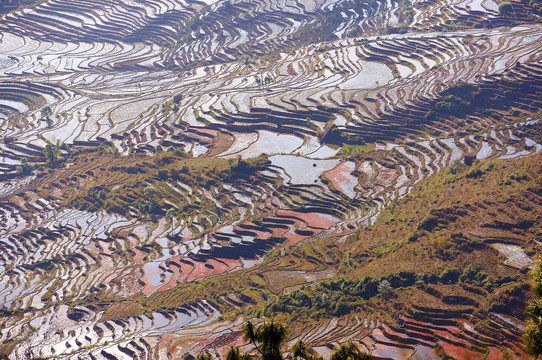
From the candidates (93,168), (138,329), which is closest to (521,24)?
(93,168)

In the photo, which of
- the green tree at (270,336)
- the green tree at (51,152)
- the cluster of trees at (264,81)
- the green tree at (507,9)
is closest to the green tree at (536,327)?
the green tree at (270,336)

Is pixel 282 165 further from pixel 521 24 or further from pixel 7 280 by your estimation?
pixel 521 24

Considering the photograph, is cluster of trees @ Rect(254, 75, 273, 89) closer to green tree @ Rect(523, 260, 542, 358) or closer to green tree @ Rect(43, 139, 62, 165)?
green tree @ Rect(43, 139, 62, 165)

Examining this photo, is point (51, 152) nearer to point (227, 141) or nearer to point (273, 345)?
point (227, 141)

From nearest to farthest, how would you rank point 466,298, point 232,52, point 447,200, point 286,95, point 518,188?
point 466,298 → point 518,188 → point 447,200 → point 286,95 → point 232,52

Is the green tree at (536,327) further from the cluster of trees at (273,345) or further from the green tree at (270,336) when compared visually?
the green tree at (270,336)

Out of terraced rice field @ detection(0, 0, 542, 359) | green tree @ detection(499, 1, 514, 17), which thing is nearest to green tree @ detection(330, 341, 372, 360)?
terraced rice field @ detection(0, 0, 542, 359)

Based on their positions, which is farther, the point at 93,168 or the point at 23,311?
the point at 93,168
